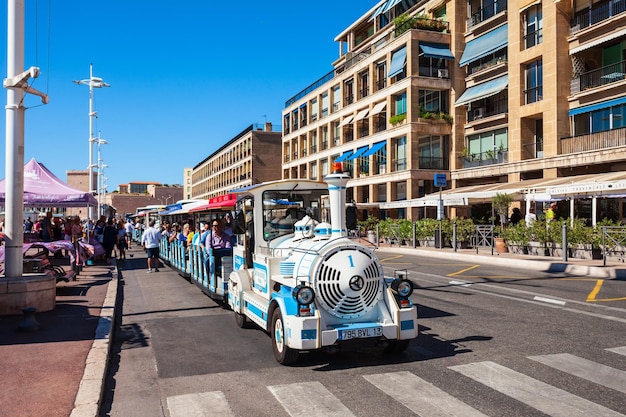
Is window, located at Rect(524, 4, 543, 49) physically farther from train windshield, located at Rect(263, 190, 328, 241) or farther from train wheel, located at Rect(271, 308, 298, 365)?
train wheel, located at Rect(271, 308, 298, 365)

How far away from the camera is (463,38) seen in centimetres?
4100

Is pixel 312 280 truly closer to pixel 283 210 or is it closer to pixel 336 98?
pixel 283 210

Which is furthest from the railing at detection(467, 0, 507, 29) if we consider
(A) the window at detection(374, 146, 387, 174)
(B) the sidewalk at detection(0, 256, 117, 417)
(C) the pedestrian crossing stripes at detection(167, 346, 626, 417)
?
(C) the pedestrian crossing stripes at detection(167, 346, 626, 417)

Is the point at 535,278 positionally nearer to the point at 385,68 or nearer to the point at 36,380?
the point at 36,380

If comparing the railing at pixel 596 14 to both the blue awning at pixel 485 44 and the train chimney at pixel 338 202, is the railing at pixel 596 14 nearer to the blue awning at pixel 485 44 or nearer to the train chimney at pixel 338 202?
the blue awning at pixel 485 44

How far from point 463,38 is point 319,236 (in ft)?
125

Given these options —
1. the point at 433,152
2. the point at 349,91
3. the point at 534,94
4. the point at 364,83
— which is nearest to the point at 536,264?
the point at 534,94

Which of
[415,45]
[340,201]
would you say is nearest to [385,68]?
[415,45]

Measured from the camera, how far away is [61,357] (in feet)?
21.6

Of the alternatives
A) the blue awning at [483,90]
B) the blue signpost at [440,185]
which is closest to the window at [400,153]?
the blue awning at [483,90]

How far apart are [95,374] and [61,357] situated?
1034mm

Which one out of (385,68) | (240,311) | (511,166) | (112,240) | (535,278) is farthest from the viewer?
(385,68)

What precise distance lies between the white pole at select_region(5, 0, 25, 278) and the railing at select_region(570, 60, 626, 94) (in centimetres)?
2778

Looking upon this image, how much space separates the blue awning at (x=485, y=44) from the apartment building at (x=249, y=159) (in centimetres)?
3927
